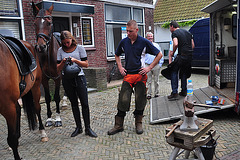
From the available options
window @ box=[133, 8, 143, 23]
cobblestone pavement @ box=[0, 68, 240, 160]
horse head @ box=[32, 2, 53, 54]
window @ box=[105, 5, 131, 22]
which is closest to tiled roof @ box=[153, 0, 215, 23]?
window @ box=[133, 8, 143, 23]

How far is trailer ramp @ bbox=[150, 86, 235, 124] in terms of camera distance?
4.92 m

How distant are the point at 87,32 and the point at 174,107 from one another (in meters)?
6.58

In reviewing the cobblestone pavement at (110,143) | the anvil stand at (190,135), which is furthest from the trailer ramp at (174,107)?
the anvil stand at (190,135)

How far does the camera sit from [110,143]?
416 cm

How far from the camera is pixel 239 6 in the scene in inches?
179

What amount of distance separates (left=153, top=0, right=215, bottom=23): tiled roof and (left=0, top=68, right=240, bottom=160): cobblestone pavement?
47.9ft

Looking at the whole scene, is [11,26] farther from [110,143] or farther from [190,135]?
[190,135]

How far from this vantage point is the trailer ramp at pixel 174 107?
492 centimetres

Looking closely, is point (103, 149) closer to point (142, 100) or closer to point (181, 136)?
point (142, 100)

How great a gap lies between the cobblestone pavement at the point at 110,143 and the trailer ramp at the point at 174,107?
7.5 inches

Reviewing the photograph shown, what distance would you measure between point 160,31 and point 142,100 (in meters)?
17.2

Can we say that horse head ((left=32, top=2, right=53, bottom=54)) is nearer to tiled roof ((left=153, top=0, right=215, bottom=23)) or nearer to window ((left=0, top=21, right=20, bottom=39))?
window ((left=0, top=21, right=20, bottom=39))

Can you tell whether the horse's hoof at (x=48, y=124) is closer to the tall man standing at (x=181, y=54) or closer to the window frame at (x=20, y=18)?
the tall man standing at (x=181, y=54)

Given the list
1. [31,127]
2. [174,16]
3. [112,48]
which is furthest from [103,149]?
[174,16]
